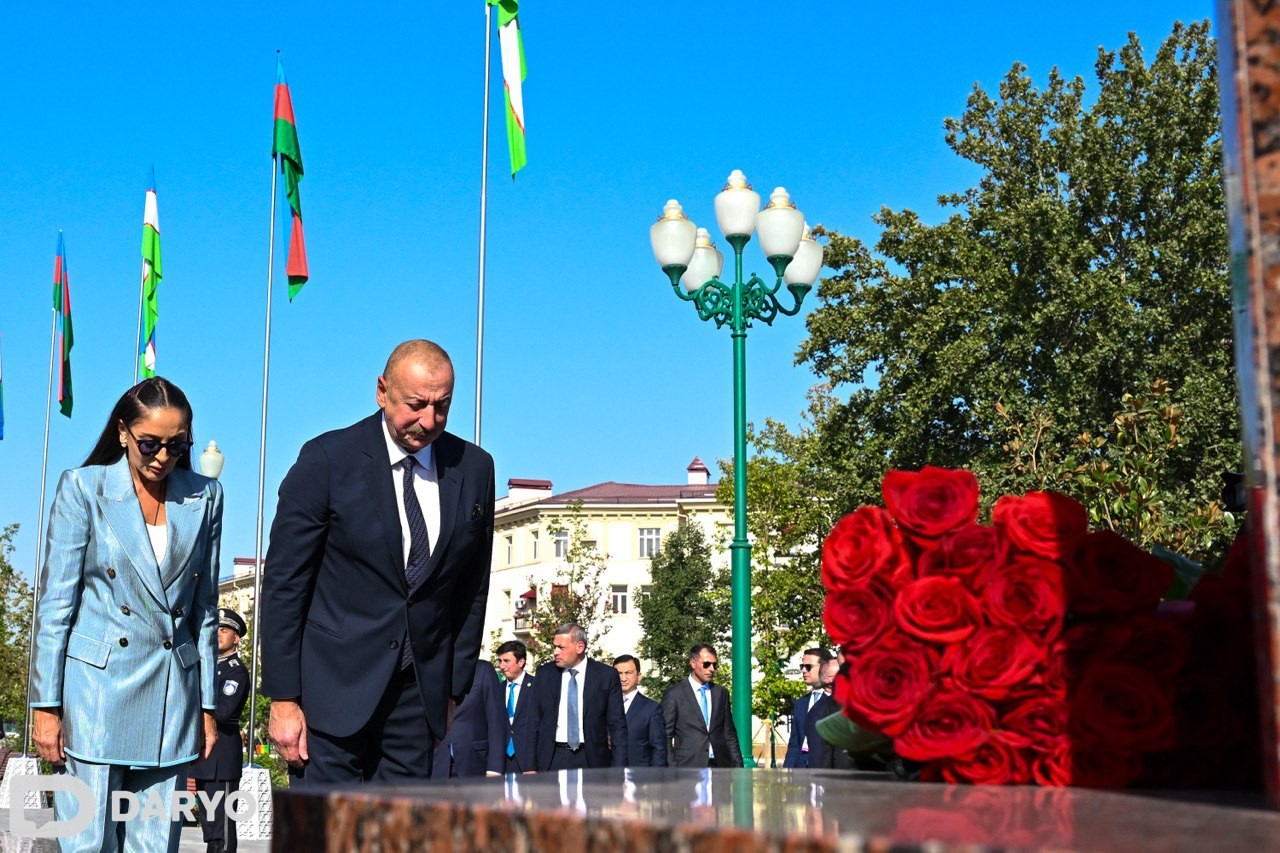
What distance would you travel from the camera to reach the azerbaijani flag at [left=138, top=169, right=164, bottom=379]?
29.2 m

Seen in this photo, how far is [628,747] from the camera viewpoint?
49.1 feet

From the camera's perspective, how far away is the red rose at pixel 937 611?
2.31 metres

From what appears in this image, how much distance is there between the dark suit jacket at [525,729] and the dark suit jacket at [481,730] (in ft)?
1.47

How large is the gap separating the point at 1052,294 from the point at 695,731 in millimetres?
16374

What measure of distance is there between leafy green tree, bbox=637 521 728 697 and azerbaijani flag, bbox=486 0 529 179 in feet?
184

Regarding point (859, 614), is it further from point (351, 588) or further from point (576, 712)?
point (576, 712)

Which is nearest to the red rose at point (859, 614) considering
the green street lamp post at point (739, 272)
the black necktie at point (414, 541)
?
the black necktie at point (414, 541)

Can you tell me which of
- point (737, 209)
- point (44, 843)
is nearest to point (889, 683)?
point (44, 843)

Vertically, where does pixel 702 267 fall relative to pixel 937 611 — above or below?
above

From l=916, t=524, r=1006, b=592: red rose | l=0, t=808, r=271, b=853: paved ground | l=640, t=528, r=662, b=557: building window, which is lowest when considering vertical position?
l=0, t=808, r=271, b=853: paved ground

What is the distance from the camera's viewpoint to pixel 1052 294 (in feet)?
97.7

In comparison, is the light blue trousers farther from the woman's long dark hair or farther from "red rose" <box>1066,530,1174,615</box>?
"red rose" <box>1066,530,1174,615</box>

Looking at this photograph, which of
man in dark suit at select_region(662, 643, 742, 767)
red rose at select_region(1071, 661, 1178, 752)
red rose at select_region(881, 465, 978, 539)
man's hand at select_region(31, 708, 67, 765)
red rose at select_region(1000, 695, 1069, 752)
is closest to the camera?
red rose at select_region(1071, 661, 1178, 752)

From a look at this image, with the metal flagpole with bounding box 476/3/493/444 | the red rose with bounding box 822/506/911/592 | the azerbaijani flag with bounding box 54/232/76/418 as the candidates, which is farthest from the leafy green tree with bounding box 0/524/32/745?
the red rose with bounding box 822/506/911/592
